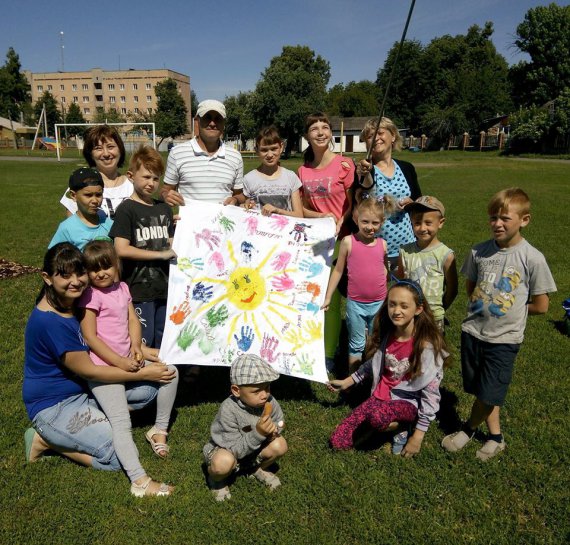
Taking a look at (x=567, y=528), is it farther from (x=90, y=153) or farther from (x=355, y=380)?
(x=90, y=153)

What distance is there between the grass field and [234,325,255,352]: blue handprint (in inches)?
32.8

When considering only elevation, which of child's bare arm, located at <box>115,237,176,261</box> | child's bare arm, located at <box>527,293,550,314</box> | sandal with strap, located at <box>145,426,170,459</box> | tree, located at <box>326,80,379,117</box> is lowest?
sandal with strap, located at <box>145,426,170,459</box>

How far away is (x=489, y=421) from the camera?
3893 millimetres

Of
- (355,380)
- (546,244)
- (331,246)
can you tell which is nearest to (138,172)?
(331,246)

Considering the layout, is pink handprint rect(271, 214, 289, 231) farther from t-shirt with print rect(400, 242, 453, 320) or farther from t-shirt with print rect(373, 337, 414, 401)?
t-shirt with print rect(373, 337, 414, 401)

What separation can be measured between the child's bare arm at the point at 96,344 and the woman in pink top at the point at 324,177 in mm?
2222

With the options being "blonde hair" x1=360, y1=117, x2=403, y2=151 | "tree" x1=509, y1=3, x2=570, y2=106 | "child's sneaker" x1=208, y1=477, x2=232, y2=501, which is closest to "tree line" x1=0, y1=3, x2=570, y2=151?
"tree" x1=509, y1=3, x2=570, y2=106

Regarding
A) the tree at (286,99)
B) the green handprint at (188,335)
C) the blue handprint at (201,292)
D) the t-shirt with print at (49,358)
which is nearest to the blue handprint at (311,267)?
the blue handprint at (201,292)

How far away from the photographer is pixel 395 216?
15.2 ft

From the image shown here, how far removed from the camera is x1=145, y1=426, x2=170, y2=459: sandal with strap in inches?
153

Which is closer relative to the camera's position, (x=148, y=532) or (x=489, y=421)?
(x=148, y=532)

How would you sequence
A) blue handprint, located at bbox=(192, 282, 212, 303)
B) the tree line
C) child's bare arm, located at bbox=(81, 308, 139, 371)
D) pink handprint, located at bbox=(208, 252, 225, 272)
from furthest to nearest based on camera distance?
1. the tree line
2. pink handprint, located at bbox=(208, 252, 225, 272)
3. blue handprint, located at bbox=(192, 282, 212, 303)
4. child's bare arm, located at bbox=(81, 308, 139, 371)

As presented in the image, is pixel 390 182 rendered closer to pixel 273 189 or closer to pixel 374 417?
pixel 273 189

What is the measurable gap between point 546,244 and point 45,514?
1108cm
